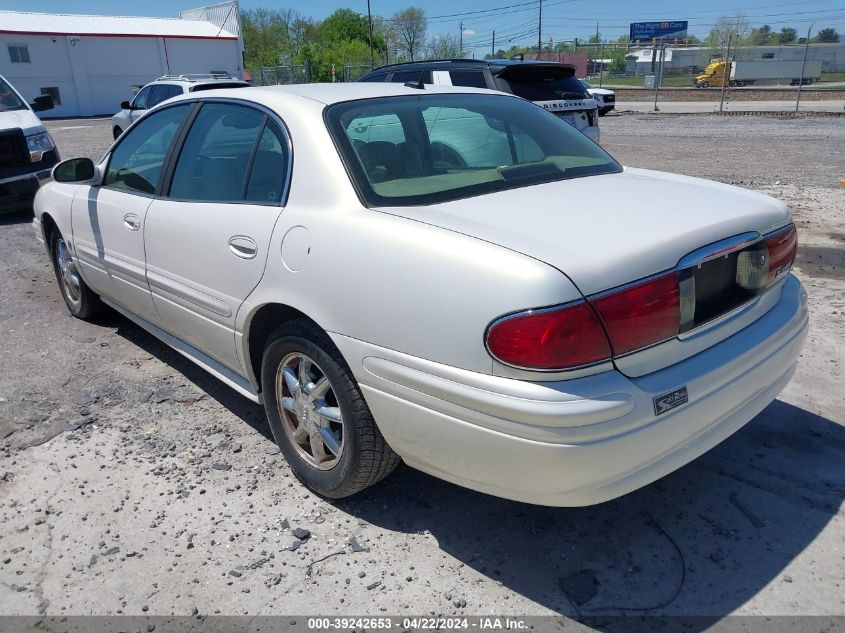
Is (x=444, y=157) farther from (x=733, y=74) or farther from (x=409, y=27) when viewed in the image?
(x=409, y=27)

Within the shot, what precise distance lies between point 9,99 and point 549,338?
9.92 metres

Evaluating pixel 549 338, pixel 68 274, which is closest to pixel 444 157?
pixel 549 338

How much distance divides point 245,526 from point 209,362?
103cm

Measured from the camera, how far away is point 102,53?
40281 millimetres

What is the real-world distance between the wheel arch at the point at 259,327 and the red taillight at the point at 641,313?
117cm

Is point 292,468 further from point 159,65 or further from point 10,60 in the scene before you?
point 159,65

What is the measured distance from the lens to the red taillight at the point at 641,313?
7.02ft

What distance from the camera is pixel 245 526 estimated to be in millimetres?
2854

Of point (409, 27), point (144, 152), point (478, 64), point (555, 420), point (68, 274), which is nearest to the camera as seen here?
point (555, 420)

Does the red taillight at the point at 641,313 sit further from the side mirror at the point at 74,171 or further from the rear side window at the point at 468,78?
the rear side window at the point at 468,78

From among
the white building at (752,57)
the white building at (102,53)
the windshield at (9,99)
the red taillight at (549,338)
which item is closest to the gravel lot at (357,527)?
the red taillight at (549,338)

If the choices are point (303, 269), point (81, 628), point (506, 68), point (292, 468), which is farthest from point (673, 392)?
point (506, 68)

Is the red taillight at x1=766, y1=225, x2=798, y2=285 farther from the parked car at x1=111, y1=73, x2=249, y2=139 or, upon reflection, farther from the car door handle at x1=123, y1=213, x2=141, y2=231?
the parked car at x1=111, y1=73, x2=249, y2=139

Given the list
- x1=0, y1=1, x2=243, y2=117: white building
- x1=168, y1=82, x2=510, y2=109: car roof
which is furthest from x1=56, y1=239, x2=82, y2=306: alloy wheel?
x1=0, y1=1, x2=243, y2=117: white building
